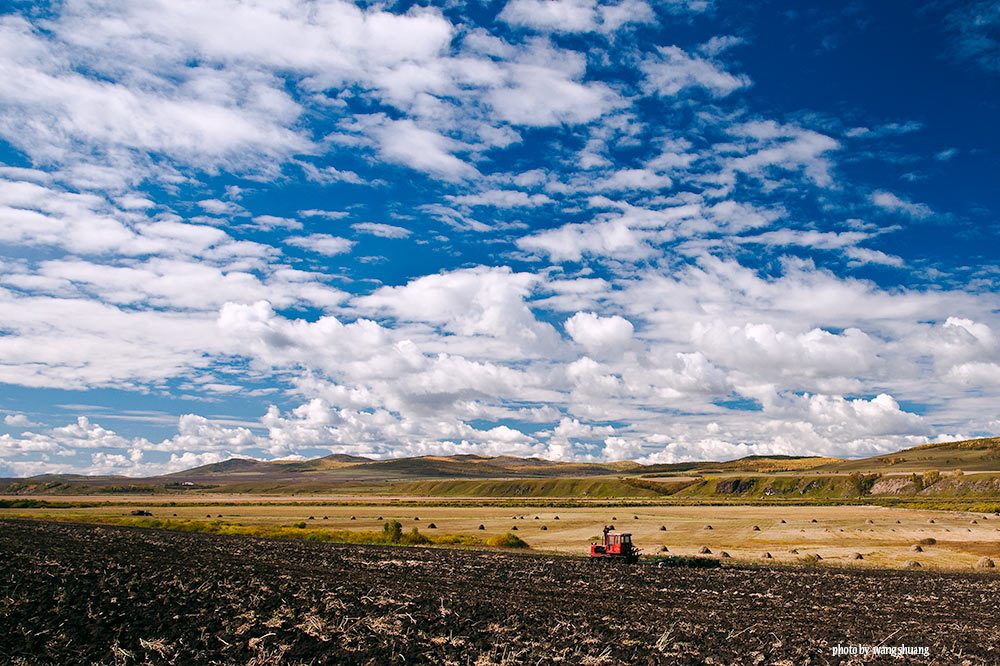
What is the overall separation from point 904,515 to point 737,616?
105 meters

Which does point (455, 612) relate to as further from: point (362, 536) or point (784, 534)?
point (784, 534)

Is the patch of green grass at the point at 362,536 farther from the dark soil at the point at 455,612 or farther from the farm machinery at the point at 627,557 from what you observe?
the dark soil at the point at 455,612

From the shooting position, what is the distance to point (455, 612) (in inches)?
1070

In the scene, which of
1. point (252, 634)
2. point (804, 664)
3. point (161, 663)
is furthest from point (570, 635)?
point (161, 663)

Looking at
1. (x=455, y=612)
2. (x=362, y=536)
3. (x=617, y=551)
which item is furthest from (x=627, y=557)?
(x=362, y=536)

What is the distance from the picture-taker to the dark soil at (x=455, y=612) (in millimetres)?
21422

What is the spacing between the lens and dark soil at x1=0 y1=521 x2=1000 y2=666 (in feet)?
70.3

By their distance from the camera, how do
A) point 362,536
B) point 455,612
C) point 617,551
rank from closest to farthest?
point 455,612, point 617,551, point 362,536

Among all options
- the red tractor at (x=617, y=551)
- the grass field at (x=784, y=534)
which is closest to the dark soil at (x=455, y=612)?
the red tractor at (x=617, y=551)

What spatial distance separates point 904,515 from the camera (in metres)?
112

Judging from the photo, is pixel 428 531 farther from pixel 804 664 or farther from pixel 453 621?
pixel 804 664

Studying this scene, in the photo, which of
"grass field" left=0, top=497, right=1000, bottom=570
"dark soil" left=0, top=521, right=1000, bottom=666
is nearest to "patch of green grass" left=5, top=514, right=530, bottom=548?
"grass field" left=0, top=497, right=1000, bottom=570

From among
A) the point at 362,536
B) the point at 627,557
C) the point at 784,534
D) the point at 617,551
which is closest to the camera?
the point at 627,557

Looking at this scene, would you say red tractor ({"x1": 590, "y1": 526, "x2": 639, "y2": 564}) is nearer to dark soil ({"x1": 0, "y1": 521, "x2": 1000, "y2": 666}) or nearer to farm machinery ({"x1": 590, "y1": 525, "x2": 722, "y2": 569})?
farm machinery ({"x1": 590, "y1": 525, "x2": 722, "y2": 569})
